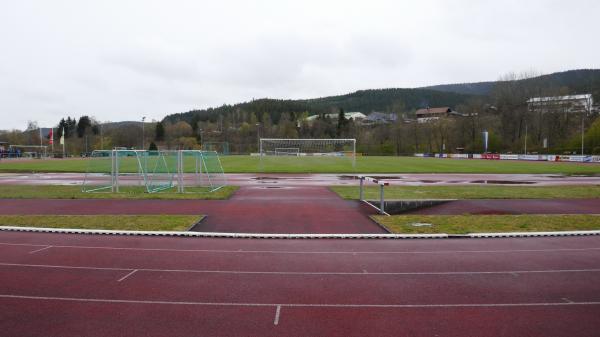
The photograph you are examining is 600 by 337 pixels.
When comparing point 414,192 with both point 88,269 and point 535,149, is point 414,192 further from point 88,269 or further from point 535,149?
point 535,149

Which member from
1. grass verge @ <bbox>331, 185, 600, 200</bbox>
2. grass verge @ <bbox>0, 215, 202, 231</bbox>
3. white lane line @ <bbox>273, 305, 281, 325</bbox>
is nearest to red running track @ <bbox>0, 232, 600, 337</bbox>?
white lane line @ <bbox>273, 305, 281, 325</bbox>

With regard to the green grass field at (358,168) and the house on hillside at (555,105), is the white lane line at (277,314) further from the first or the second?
the house on hillside at (555,105)

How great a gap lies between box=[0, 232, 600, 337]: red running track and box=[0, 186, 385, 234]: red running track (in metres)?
2.13

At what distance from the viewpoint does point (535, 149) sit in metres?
84.8

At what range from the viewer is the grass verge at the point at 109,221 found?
13.7 meters

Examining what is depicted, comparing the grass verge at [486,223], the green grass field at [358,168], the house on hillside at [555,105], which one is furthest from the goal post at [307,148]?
the grass verge at [486,223]

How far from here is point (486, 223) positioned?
14.6 metres

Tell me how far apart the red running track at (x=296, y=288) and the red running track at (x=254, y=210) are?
2131 millimetres

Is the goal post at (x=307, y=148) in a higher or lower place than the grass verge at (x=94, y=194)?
higher

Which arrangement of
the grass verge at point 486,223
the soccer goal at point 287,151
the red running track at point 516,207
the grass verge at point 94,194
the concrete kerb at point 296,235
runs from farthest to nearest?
the soccer goal at point 287,151 < the grass verge at point 94,194 < the red running track at point 516,207 < the grass verge at point 486,223 < the concrete kerb at point 296,235

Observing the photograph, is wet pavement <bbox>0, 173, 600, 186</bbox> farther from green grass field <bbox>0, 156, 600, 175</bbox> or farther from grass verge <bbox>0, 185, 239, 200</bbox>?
green grass field <bbox>0, 156, 600, 175</bbox>

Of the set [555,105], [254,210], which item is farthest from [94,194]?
[555,105]

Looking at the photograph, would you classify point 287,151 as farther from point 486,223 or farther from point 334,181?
point 486,223

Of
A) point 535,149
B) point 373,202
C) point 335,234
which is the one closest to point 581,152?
point 535,149
